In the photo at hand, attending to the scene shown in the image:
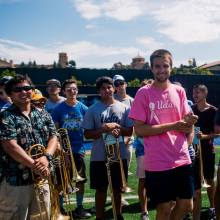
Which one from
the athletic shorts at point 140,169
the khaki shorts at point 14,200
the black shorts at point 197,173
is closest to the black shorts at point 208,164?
the black shorts at point 197,173

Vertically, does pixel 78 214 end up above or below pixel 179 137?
below

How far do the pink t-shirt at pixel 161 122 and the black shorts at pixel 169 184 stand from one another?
0.06m

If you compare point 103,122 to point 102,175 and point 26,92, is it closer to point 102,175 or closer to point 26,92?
point 102,175

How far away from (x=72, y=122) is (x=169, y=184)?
8.63 ft

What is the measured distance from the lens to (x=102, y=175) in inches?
201

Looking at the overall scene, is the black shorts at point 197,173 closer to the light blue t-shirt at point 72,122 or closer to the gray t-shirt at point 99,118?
the gray t-shirt at point 99,118

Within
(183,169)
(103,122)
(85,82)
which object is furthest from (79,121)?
(85,82)

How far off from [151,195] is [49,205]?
3.40ft

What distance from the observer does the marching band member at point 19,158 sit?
3.76 m

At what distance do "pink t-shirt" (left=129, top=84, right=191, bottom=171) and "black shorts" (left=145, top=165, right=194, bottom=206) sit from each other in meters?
0.06

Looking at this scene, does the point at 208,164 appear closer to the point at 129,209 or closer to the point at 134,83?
the point at 129,209

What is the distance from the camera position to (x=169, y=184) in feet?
12.5

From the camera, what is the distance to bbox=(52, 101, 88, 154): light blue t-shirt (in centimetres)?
612

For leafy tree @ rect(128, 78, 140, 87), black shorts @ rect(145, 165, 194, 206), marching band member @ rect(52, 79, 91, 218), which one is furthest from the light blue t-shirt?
leafy tree @ rect(128, 78, 140, 87)
